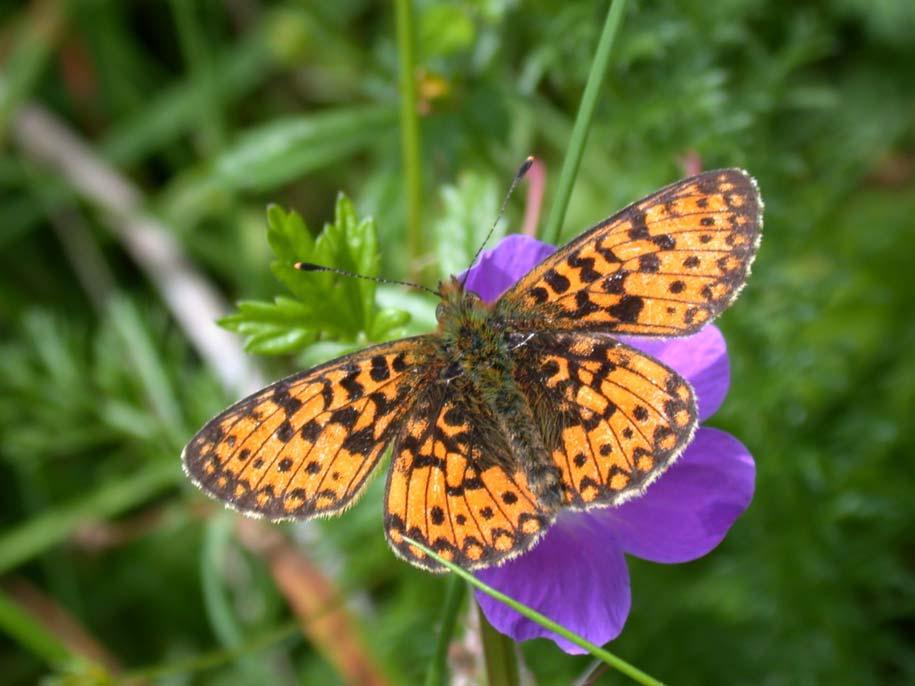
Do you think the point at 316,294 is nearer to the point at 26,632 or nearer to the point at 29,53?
the point at 26,632

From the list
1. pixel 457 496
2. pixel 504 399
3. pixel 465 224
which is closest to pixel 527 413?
pixel 504 399

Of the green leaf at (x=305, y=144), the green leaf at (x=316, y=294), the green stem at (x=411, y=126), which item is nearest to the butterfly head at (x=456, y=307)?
the green leaf at (x=316, y=294)

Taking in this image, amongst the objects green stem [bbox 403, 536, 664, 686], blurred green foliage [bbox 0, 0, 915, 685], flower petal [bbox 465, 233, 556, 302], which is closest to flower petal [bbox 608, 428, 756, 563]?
green stem [bbox 403, 536, 664, 686]

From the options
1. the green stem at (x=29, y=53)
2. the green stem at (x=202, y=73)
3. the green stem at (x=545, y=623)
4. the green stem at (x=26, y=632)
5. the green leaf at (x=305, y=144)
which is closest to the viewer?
the green stem at (x=545, y=623)

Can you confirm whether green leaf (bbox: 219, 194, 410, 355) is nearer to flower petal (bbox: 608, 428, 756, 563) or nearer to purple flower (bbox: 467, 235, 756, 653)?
purple flower (bbox: 467, 235, 756, 653)

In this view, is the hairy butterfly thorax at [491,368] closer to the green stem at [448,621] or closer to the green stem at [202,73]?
the green stem at [448,621]

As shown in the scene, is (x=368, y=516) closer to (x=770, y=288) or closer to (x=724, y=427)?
(x=724, y=427)
